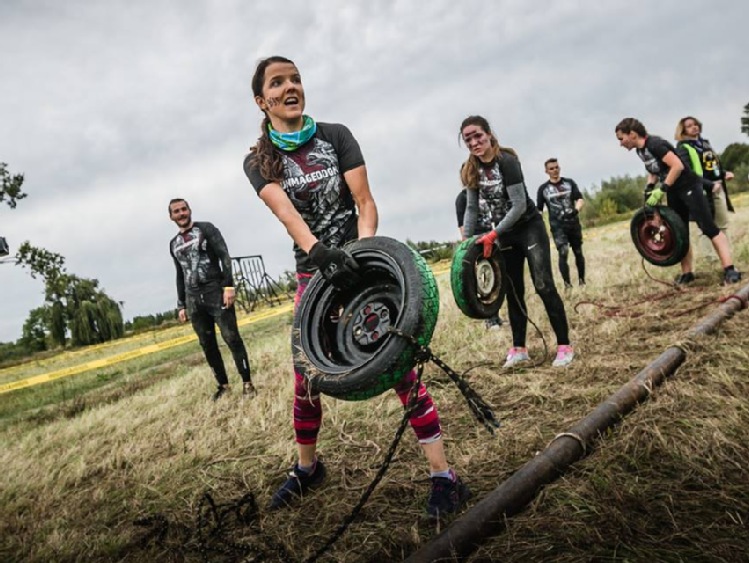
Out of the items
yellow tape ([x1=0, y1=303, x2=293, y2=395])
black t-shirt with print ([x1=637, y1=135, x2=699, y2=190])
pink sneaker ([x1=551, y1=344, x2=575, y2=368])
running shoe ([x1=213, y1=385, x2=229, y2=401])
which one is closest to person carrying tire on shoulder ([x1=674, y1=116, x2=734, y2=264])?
black t-shirt with print ([x1=637, y1=135, x2=699, y2=190])

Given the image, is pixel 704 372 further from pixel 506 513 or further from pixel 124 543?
pixel 124 543

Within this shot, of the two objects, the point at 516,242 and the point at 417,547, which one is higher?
the point at 516,242

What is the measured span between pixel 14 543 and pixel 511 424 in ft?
10.3

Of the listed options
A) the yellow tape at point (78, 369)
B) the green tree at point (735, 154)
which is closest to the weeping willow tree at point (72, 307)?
the yellow tape at point (78, 369)

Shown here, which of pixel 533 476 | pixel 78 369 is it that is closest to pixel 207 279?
pixel 533 476

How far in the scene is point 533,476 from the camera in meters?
2.17

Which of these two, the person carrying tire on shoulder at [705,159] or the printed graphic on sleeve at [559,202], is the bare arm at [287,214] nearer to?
the person carrying tire on shoulder at [705,159]

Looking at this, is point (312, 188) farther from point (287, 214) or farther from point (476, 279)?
point (476, 279)

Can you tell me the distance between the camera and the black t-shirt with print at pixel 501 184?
4129 millimetres

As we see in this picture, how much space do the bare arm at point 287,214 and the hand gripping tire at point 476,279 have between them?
169 centimetres

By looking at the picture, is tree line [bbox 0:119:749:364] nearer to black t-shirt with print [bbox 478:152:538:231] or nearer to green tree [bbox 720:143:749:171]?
black t-shirt with print [bbox 478:152:538:231]

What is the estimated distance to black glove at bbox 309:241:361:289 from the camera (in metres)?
2.20

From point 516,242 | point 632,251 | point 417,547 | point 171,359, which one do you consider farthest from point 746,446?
point 171,359

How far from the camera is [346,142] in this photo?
Answer: 258cm
